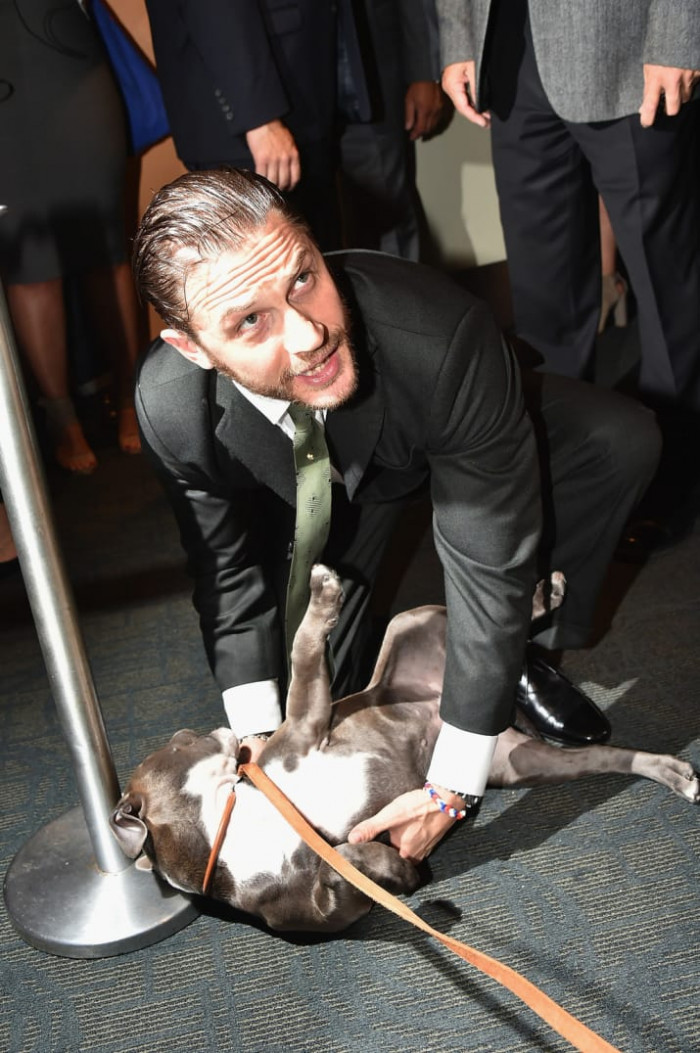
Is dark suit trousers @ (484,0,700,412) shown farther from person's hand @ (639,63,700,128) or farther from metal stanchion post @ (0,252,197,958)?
metal stanchion post @ (0,252,197,958)

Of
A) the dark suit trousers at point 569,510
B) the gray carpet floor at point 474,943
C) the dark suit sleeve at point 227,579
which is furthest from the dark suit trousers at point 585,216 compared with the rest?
the dark suit sleeve at point 227,579

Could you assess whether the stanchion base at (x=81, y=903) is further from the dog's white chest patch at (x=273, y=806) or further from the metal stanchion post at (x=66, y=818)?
the dog's white chest patch at (x=273, y=806)

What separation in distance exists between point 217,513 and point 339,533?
0.27 metres

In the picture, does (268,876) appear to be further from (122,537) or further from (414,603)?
(122,537)

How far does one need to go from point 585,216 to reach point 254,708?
123cm

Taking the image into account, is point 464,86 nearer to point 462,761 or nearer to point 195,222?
point 195,222

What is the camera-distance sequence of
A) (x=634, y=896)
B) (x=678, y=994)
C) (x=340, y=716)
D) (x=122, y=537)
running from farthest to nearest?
(x=122, y=537)
(x=340, y=716)
(x=634, y=896)
(x=678, y=994)

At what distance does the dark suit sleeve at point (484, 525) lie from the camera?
1.49 m

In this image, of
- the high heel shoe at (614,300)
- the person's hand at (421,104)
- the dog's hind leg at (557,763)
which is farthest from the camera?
the high heel shoe at (614,300)

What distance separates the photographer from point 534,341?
239cm

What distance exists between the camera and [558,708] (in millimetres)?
1811

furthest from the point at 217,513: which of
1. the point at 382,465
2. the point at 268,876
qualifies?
the point at 268,876

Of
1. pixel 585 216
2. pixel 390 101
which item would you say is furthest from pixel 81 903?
pixel 390 101

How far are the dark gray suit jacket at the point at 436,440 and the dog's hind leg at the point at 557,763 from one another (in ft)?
0.51
